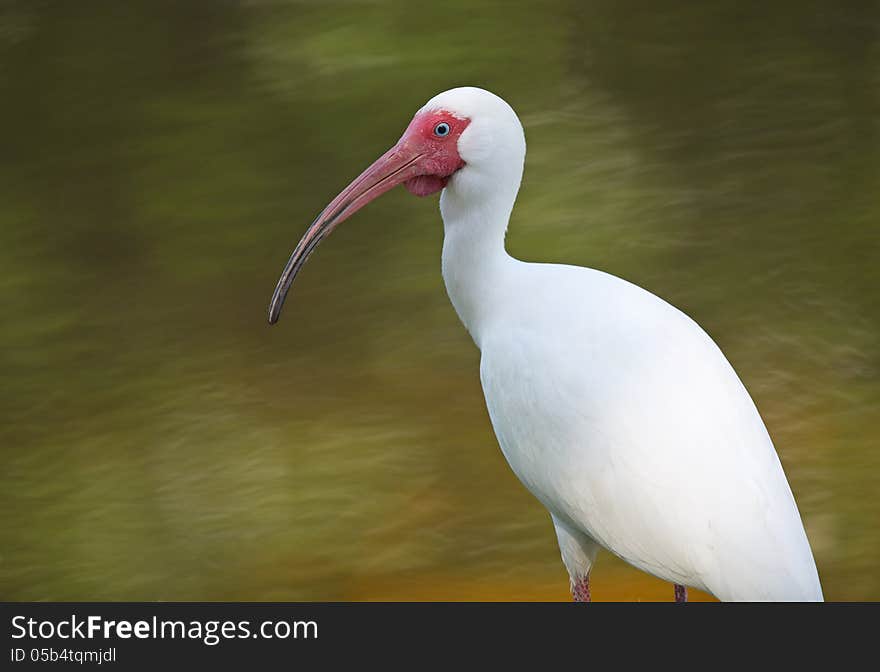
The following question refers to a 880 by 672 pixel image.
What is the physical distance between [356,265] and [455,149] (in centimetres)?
253

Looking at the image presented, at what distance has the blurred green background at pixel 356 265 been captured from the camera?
16.5 ft

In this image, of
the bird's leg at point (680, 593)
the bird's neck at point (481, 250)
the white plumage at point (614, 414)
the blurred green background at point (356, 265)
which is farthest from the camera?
the blurred green background at point (356, 265)

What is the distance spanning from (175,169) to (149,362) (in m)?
1.30

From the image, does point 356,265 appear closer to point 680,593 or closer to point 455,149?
point 455,149

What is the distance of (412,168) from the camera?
3852 mm

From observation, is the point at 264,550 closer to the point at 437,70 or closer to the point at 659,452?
the point at 659,452

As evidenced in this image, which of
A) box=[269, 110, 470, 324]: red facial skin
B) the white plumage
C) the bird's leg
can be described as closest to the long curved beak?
box=[269, 110, 470, 324]: red facial skin

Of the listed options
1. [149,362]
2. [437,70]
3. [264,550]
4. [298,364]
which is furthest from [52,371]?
[437,70]

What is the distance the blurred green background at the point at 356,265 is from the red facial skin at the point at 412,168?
4.24ft

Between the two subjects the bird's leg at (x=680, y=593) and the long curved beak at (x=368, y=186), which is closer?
the bird's leg at (x=680, y=593)

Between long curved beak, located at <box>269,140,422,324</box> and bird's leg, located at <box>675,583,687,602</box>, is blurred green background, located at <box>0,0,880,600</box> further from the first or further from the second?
long curved beak, located at <box>269,140,422,324</box>

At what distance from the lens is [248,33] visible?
25.2 feet

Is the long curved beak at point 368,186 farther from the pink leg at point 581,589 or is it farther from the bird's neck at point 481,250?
the pink leg at point 581,589

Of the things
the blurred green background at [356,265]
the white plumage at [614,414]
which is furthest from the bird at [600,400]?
the blurred green background at [356,265]
